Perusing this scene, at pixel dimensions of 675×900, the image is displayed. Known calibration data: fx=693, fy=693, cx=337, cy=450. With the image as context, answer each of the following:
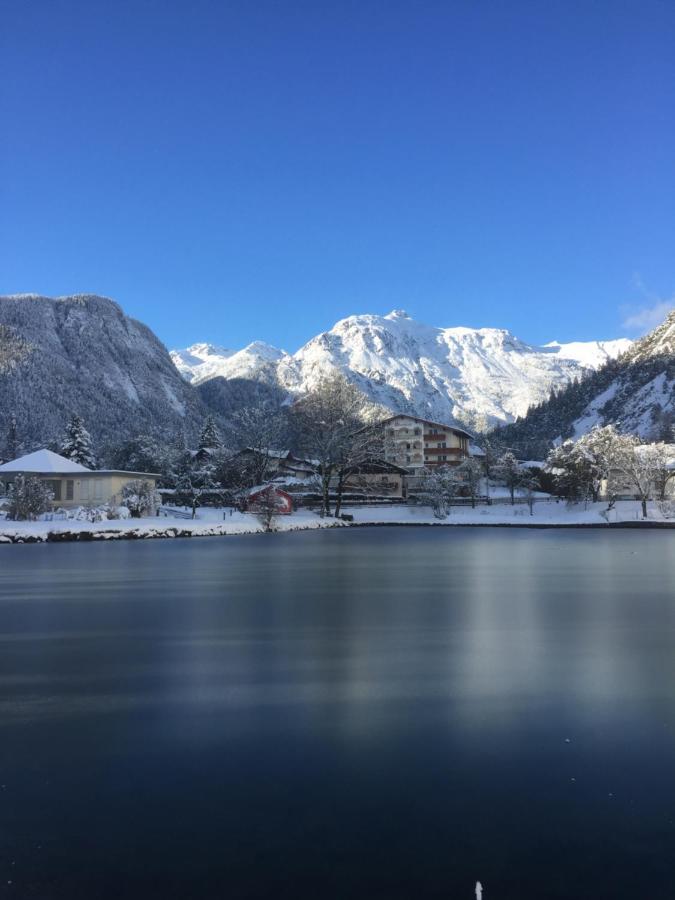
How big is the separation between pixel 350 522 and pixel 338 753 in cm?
4760

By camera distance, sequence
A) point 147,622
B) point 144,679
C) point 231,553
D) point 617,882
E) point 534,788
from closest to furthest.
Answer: point 617,882 < point 534,788 < point 144,679 < point 147,622 < point 231,553

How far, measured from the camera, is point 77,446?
6731 centimetres

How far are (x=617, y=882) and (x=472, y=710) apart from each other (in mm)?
2656

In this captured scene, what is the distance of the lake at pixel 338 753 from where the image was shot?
3.42 m

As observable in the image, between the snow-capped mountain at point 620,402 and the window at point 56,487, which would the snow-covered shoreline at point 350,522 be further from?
the snow-capped mountain at point 620,402

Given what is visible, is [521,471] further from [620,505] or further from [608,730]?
[608,730]

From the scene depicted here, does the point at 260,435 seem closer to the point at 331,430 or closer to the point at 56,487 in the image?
the point at 331,430

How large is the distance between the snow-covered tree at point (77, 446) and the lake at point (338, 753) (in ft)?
192

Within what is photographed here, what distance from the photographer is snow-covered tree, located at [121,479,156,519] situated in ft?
142

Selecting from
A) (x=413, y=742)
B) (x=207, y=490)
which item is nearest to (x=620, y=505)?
(x=207, y=490)

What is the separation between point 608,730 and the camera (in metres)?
5.41

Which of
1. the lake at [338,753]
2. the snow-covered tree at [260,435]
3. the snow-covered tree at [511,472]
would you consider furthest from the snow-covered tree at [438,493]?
the lake at [338,753]

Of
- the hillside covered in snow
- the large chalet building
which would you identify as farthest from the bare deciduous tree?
the hillside covered in snow

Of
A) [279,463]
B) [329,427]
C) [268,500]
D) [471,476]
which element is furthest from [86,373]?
[268,500]
